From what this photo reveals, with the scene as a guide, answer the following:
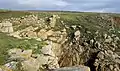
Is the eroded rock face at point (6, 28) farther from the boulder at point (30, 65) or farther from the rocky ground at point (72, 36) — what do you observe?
the boulder at point (30, 65)

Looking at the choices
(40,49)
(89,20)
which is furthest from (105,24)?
Result: (40,49)

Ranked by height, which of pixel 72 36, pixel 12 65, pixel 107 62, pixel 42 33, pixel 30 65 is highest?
pixel 12 65

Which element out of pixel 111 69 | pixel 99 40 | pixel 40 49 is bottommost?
pixel 111 69

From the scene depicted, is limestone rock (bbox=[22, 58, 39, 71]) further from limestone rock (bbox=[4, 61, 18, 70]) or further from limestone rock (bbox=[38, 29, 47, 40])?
limestone rock (bbox=[38, 29, 47, 40])

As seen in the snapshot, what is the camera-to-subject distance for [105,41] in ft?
121

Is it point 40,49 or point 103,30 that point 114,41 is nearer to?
point 103,30

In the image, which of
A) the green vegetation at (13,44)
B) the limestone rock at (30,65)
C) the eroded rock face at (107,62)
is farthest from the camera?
the eroded rock face at (107,62)

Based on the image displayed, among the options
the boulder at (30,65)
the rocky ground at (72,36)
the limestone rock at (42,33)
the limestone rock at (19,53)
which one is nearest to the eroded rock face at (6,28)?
the rocky ground at (72,36)

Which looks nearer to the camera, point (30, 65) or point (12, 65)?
point (12, 65)

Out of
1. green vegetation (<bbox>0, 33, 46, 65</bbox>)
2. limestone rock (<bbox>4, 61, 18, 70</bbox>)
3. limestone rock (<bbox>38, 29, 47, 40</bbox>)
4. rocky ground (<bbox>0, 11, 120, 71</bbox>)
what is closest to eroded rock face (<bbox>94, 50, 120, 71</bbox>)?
rocky ground (<bbox>0, 11, 120, 71</bbox>)

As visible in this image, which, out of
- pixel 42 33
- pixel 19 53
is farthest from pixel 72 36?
pixel 19 53

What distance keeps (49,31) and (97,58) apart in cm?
666

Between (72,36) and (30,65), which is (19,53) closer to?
(30,65)

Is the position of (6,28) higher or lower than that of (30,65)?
higher
